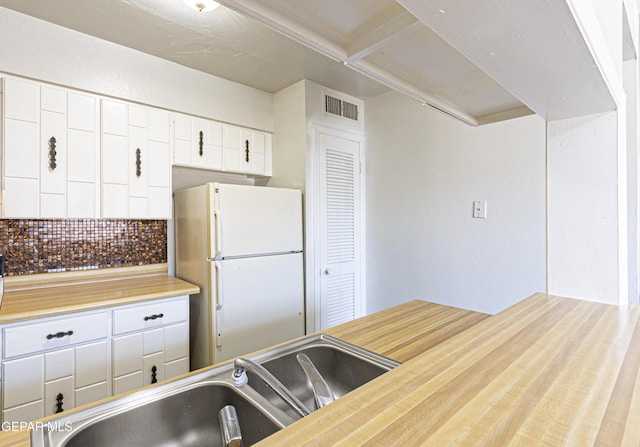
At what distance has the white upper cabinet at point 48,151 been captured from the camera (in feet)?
5.82

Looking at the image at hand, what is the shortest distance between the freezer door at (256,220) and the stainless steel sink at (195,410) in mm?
1173

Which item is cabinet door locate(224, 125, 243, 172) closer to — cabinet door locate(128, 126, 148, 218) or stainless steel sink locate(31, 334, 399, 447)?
cabinet door locate(128, 126, 148, 218)

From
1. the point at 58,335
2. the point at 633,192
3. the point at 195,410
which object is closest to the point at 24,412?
the point at 58,335

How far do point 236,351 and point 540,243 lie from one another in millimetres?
2072

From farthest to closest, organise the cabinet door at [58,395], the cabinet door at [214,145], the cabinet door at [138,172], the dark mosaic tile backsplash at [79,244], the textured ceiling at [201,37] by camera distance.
Result: the cabinet door at [214,145], the cabinet door at [138,172], the dark mosaic tile backsplash at [79,244], the textured ceiling at [201,37], the cabinet door at [58,395]

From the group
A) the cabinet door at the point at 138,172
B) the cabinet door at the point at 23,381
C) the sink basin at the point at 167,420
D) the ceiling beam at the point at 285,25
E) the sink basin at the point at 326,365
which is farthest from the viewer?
the cabinet door at the point at 138,172

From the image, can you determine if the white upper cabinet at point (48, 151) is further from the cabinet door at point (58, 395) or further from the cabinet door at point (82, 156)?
the cabinet door at point (58, 395)

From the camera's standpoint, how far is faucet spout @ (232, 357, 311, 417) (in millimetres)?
722

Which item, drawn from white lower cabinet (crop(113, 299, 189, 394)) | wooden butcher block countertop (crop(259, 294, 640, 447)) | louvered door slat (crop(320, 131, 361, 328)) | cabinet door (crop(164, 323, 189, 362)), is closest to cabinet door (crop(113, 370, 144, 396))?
white lower cabinet (crop(113, 299, 189, 394))

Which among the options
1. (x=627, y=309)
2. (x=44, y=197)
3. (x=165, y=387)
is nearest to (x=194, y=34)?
(x=44, y=197)

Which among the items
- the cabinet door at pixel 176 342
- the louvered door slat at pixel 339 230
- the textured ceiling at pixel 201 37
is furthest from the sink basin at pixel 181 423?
the louvered door slat at pixel 339 230

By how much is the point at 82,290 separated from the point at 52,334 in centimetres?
43

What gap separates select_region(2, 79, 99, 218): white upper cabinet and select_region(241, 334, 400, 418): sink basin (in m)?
1.70

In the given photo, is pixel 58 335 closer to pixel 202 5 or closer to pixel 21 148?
pixel 21 148
